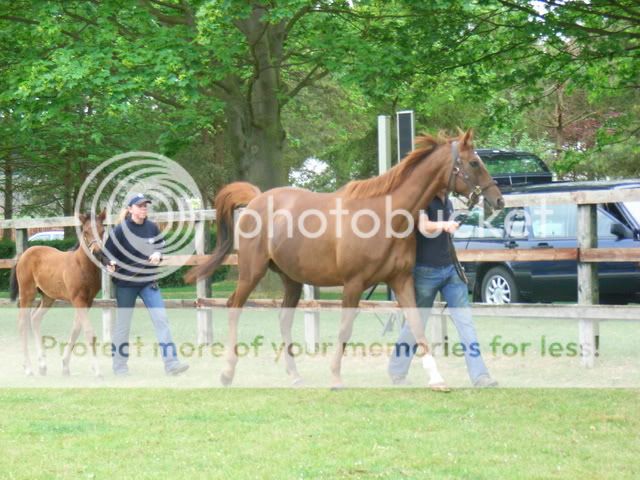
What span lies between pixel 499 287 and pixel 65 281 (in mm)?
7983

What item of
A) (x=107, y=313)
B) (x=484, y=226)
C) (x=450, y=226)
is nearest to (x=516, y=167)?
(x=484, y=226)

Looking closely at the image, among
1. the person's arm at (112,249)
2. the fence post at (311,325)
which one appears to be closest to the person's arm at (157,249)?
the person's arm at (112,249)

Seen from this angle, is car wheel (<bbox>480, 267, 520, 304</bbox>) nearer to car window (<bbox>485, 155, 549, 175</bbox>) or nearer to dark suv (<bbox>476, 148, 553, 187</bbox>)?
dark suv (<bbox>476, 148, 553, 187</bbox>)

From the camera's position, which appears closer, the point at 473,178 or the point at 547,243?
the point at 473,178

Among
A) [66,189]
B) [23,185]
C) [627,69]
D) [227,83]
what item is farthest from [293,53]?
[23,185]

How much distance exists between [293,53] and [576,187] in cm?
748

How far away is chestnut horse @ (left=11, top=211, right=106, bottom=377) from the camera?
10.8 metres

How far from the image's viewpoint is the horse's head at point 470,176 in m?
8.97

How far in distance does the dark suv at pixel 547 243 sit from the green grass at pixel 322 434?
6.17m

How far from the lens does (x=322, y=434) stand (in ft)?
24.0

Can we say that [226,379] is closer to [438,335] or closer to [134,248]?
[134,248]

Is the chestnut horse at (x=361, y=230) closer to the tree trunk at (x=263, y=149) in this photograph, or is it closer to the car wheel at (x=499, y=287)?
the car wheel at (x=499, y=287)

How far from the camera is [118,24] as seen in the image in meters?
18.8

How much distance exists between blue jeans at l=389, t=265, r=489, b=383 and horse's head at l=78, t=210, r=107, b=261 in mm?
3498
